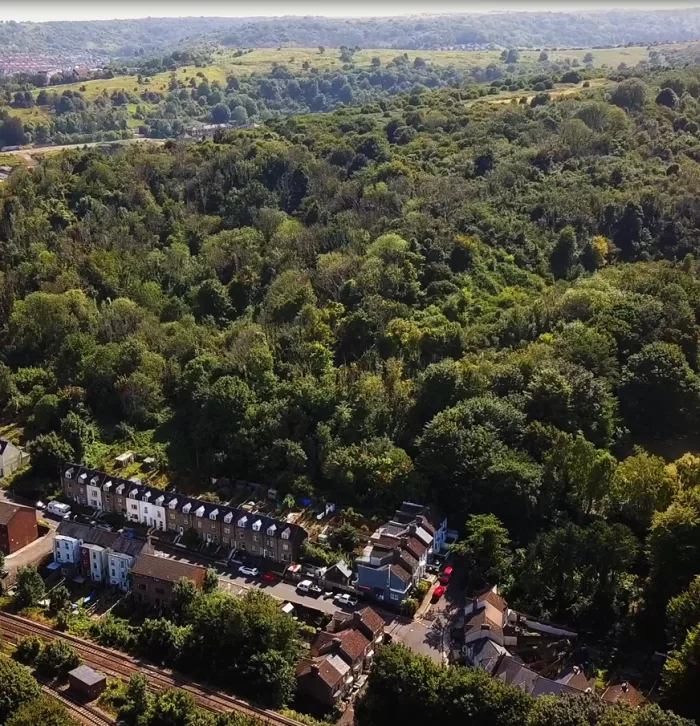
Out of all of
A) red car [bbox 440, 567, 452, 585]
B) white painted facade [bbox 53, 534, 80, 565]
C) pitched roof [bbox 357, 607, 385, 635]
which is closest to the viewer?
pitched roof [bbox 357, 607, 385, 635]

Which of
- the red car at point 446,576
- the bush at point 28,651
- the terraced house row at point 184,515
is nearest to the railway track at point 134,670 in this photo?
the bush at point 28,651

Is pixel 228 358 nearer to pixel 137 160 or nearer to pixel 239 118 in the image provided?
pixel 137 160

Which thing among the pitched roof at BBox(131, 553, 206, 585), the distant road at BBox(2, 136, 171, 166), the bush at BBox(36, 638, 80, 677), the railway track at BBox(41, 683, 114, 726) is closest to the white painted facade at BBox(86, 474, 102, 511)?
the pitched roof at BBox(131, 553, 206, 585)

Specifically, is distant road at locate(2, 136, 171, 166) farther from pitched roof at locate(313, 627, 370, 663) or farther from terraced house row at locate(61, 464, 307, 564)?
pitched roof at locate(313, 627, 370, 663)

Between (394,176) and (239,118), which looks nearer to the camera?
(394,176)

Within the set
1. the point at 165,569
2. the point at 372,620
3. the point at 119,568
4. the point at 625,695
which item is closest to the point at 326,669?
the point at 372,620

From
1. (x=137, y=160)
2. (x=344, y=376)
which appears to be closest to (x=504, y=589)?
(x=344, y=376)

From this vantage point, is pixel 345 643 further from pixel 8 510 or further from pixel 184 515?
pixel 8 510
